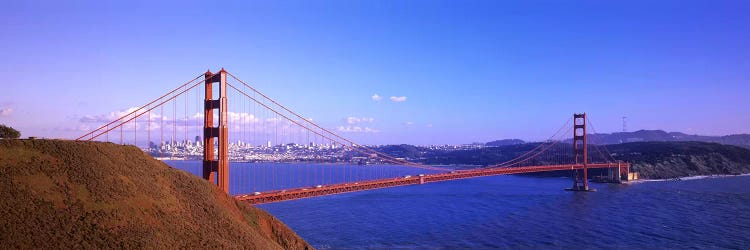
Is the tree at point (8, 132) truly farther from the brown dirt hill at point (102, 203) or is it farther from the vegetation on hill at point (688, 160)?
the vegetation on hill at point (688, 160)

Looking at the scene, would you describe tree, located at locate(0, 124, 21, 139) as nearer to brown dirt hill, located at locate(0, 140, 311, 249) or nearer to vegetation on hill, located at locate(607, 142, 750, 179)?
brown dirt hill, located at locate(0, 140, 311, 249)

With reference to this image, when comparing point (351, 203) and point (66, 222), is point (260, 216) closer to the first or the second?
point (66, 222)

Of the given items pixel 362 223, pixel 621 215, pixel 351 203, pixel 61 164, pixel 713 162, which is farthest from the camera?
pixel 713 162

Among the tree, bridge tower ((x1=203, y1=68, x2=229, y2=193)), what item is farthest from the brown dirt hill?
the tree

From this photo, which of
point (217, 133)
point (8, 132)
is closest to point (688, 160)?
point (217, 133)

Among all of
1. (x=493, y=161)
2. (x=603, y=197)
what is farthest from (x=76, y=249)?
(x=493, y=161)

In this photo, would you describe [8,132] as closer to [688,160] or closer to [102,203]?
[102,203]
